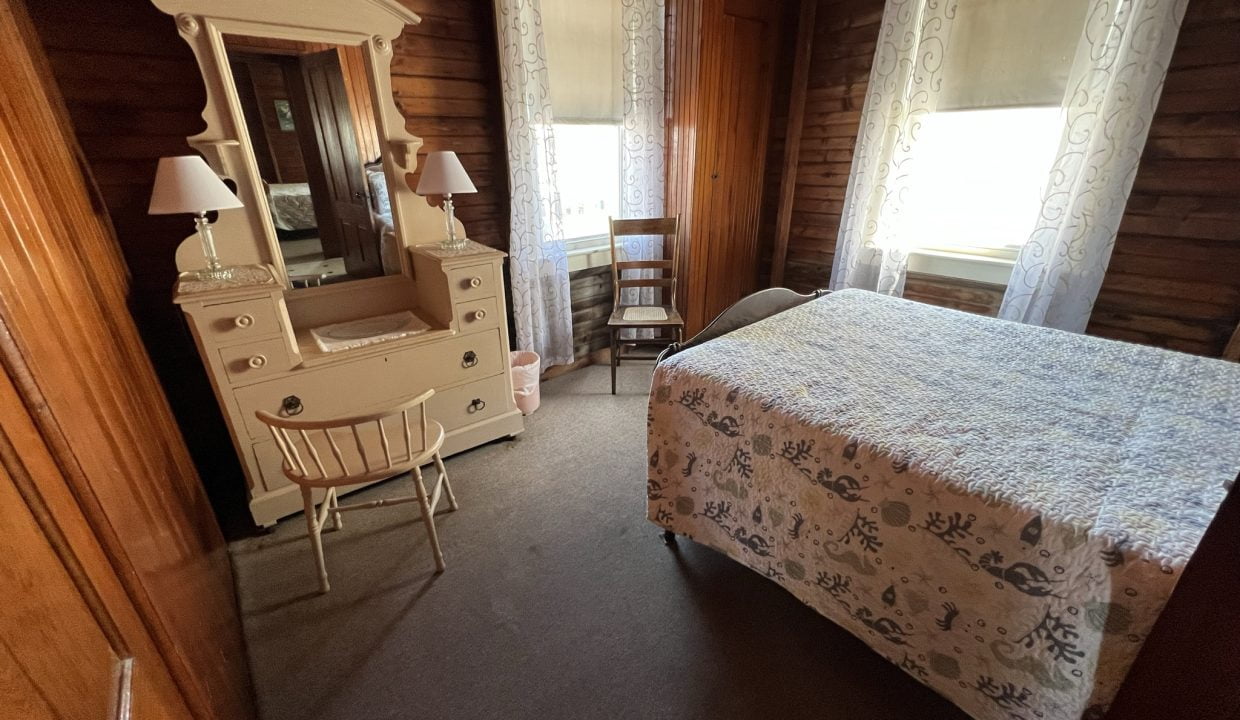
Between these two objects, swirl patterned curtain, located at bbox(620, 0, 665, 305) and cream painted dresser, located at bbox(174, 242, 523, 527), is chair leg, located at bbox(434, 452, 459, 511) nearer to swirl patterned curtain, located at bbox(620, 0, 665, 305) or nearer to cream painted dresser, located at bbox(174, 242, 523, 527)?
cream painted dresser, located at bbox(174, 242, 523, 527)

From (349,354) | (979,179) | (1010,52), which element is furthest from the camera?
(979,179)

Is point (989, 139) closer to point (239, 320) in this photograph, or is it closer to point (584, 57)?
point (584, 57)

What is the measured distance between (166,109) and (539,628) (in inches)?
86.2

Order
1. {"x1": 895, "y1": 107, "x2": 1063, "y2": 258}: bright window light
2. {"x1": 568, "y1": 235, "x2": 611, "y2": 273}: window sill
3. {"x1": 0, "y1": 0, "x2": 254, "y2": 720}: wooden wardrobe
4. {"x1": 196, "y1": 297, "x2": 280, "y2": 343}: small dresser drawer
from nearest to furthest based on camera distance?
1. {"x1": 0, "y1": 0, "x2": 254, "y2": 720}: wooden wardrobe
2. {"x1": 196, "y1": 297, "x2": 280, "y2": 343}: small dresser drawer
3. {"x1": 895, "y1": 107, "x2": 1063, "y2": 258}: bright window light
4. {"x1": 568, "y1": 235, "x2": 611, "y2": 273}: window sill

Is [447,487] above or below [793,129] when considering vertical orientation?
below

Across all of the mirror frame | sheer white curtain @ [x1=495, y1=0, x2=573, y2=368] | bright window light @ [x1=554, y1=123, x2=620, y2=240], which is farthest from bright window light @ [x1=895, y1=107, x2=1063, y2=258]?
the mirror frame

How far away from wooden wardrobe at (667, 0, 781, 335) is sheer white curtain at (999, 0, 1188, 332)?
1599mm

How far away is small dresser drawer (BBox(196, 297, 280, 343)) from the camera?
160 centimetres

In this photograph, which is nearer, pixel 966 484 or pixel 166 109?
pixel 966 484

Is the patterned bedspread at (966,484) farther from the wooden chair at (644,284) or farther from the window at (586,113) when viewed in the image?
the window at (586,113)

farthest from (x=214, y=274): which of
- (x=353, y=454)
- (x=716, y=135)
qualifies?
(x=716, y=135)

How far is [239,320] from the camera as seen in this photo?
1.64 m

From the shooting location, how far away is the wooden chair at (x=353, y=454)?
141cm

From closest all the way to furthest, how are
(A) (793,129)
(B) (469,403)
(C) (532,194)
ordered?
(B) (469,403) < (C) (532,194) < (A) (793,129)
